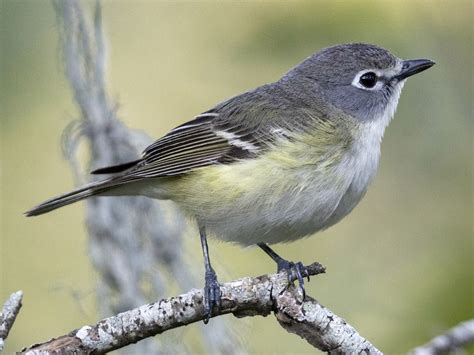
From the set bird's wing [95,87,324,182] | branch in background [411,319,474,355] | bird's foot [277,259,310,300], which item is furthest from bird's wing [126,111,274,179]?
branch in background [411,319,474,355]

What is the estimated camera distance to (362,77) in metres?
4.67

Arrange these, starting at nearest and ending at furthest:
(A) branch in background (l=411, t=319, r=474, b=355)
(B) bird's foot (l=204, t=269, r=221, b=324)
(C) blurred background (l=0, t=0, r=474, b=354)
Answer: (A) branch in background (l=411, t=319, r=474, b=355)
(B) bird's foot (l=204, t=269, r=221, b=324)
(C) blurred background (l=0, t=0, r=474, b=354)

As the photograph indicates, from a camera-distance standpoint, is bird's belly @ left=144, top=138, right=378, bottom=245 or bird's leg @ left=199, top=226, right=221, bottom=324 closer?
bird's leg @ left=199, top=226, right=221, bottom=324

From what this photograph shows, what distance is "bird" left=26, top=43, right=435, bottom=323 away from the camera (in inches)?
159

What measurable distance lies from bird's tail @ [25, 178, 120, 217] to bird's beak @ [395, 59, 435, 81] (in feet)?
5.42

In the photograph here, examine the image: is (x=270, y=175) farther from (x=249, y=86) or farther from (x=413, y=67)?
(x=249, y=86)

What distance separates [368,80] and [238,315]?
1.81 meters

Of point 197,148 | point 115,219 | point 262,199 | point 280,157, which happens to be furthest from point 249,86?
point 262,199

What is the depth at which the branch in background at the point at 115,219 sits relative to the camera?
4.59m

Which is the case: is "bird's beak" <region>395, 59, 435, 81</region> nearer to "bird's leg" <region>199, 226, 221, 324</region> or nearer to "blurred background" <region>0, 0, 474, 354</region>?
"blurred background" <region>0, 0, 474, 354</region>

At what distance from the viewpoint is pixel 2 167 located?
6.74 metres

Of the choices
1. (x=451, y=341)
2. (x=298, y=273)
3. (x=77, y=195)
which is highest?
(x=77, y=195)

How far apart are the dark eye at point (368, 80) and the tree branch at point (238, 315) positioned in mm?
1620

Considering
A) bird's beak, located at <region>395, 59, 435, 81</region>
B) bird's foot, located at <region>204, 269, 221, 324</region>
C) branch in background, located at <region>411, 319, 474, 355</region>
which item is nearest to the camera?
branch in background, located at <region>411, 319, 474, 355</region>
